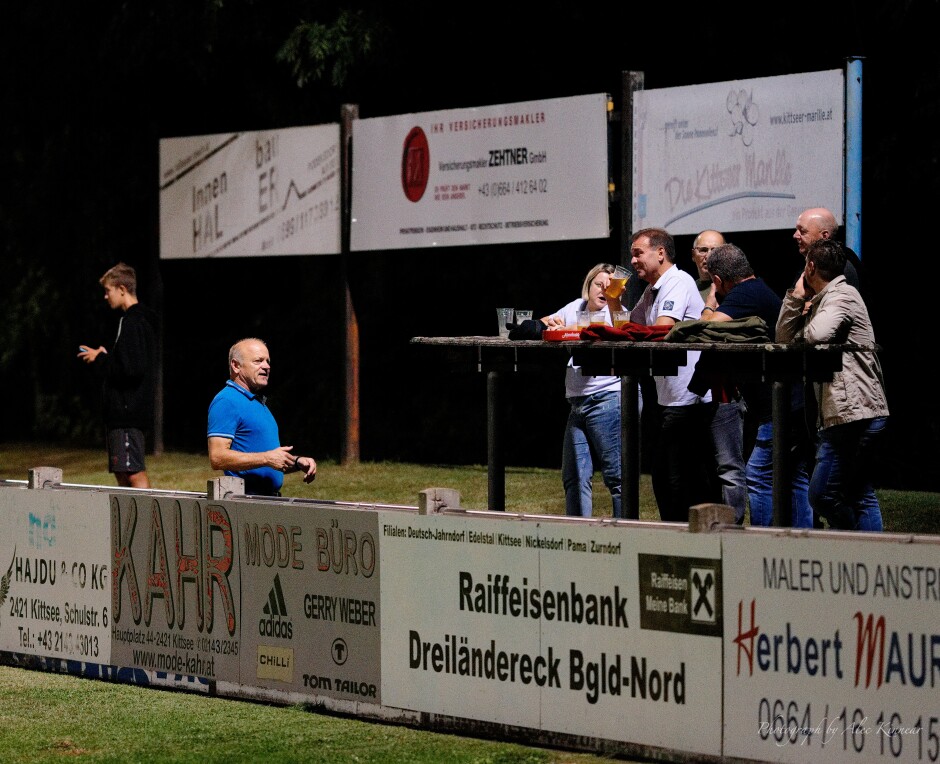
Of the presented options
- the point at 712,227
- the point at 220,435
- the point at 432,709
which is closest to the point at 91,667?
the point at 220,435

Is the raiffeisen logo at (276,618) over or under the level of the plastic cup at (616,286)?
under

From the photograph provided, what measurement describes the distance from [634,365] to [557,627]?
6.07 ft

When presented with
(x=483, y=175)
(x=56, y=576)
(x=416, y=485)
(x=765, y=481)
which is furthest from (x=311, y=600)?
(x=483, y=175)

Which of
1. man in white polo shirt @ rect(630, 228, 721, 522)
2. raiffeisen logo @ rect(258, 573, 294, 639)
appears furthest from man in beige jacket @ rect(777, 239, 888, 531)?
raiffeisen logo @ rect(258, 573, 294, 639)

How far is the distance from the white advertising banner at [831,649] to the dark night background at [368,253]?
8866mm

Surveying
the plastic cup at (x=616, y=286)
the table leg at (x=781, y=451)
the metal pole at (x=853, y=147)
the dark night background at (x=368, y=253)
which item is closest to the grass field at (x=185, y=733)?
the table leg at (x=781, y=451)

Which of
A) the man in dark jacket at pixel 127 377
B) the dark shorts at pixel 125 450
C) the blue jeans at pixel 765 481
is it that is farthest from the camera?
the dark shorts at pixel 125 450

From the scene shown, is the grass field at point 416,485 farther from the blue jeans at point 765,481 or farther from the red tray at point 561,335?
the red tray at point 561,335

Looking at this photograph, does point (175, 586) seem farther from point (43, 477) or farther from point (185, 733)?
point (43, 477)

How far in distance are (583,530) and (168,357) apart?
17.8 m

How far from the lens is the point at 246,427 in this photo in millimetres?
8961

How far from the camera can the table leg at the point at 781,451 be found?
7.57m

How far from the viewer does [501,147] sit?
15.1 meters

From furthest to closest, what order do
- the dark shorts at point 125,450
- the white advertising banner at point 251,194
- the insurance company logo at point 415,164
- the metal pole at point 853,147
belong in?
the white advertising banner at point 251,194
the insurance company logo at point 415,164
the dark shorts at point 125,450
the metal pole at point 853,147
